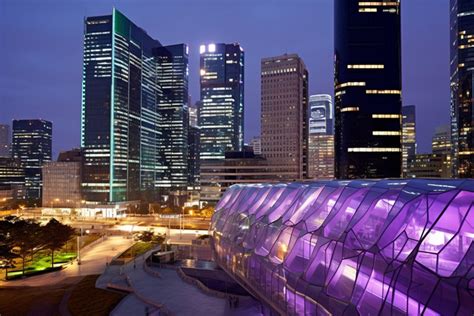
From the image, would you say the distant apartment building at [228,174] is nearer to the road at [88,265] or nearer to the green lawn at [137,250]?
the road at [88,265]

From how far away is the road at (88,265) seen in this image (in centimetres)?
5041

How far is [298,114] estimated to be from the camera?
200 metres

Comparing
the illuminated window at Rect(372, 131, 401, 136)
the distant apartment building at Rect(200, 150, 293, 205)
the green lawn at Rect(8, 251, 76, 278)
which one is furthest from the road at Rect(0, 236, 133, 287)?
the illuminated window at Rect(372, 131, 401, 136)

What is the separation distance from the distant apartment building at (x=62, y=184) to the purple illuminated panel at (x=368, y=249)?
580 ft

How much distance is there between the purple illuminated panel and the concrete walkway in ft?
15.2

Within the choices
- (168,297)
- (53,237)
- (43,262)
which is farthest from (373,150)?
(168,297)

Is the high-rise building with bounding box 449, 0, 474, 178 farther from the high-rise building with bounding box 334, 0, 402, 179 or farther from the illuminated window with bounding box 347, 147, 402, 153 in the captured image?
the illuminated window with bounding box 347, 147, 402, 153

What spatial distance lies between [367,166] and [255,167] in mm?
50371

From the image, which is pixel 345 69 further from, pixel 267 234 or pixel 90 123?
pixel 267 234

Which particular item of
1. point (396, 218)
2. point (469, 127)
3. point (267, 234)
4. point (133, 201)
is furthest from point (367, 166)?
point (396, 218)

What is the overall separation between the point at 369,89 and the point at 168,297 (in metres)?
134

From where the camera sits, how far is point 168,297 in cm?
3794

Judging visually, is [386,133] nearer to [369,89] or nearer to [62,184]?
[369,89]

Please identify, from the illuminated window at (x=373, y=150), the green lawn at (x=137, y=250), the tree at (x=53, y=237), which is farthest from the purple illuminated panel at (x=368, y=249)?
the illuminated window at (x=373, y=150)
